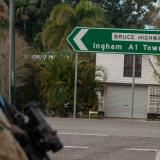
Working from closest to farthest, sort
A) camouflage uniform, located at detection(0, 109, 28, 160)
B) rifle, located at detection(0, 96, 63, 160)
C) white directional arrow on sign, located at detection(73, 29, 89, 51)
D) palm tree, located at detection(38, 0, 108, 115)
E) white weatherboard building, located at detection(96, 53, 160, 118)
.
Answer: camouflage uniform, located at detection(0, 109, 28, 160), rifle, located at detection(0, 96, 63, 160), white directional arrow on sign, located at detection(73, 29, 89, 51), palm tree, located at detection(38, 0, 108, 115), white weatherboard building, located at detection(96, 53, 160, 118)

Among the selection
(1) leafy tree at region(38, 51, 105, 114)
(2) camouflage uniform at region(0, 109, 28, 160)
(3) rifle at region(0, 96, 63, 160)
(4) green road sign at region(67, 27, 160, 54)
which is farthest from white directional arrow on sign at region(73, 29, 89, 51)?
(2) camouflage uniform at region(0, 109, 28, 160)

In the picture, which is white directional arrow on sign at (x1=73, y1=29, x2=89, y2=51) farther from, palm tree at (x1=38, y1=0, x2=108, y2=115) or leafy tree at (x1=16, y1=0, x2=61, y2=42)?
leafy tree at (x1=16, y1=0, x2=61, y2=42)

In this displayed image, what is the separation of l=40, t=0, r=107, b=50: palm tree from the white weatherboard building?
5.15 meters

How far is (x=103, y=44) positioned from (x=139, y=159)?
9.41 metres

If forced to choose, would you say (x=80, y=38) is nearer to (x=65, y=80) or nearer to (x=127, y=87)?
(x=65, y=80)

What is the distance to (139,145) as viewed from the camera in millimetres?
13305

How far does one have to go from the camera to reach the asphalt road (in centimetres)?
1155

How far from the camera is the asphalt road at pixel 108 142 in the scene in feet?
37.9

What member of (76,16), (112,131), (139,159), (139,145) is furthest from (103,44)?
→ (76,16)

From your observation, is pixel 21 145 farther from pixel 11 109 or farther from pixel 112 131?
pixel 112 131

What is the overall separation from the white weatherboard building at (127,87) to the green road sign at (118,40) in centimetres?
1702

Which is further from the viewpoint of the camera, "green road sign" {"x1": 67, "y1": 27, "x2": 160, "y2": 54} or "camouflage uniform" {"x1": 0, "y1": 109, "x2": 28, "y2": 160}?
"green road sign" {"x1": 67, "y1": 27, "x2": 160, "y2": 54}

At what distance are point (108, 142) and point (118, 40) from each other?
7.03 metres

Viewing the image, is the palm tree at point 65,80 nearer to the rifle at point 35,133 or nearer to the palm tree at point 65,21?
the palm tree at point 65,21
